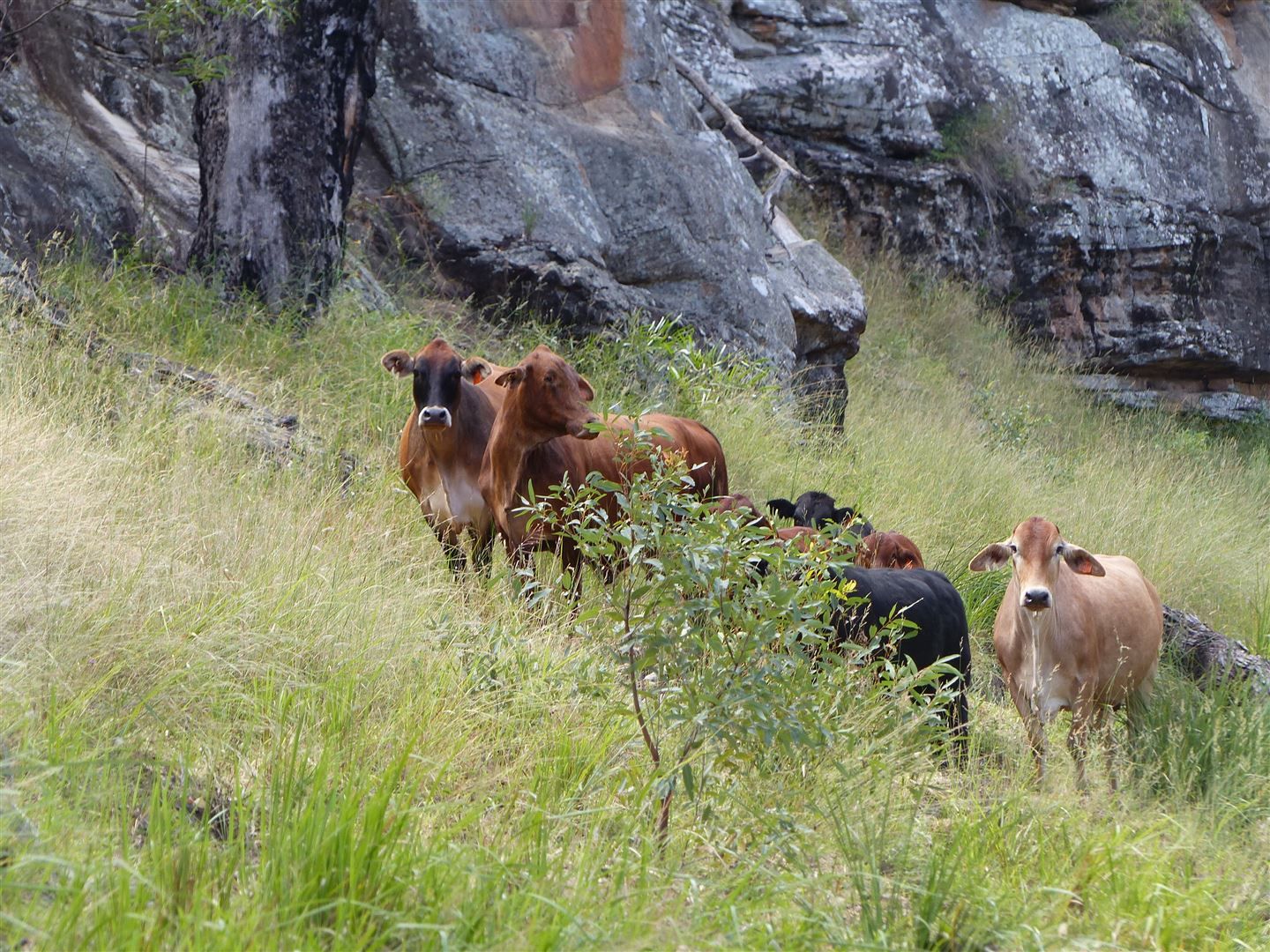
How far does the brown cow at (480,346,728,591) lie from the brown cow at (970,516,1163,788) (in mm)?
1558

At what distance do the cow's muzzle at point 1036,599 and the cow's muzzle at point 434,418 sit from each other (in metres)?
2.83

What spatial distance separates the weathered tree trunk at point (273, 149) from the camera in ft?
31.7

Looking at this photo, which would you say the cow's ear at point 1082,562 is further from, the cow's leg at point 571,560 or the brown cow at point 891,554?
the cow's leg at point 571,560

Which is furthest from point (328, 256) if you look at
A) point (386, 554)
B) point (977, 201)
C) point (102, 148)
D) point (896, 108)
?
point (977, 201)

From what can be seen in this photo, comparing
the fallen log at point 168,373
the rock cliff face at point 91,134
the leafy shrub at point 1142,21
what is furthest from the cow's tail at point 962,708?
the leafy shrub at point 1142,21

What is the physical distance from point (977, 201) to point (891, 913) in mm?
15641

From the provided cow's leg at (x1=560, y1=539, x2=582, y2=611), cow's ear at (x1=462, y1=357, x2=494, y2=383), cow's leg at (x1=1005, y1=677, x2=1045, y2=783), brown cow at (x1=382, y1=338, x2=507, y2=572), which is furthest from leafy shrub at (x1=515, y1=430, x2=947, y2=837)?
cow's ear at (x1=462, y1=357, x2=494, y2=383)

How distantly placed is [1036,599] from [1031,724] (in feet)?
2.26

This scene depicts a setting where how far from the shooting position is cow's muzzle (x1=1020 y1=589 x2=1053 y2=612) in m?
6.05

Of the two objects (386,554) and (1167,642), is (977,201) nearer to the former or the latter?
(1167,642)

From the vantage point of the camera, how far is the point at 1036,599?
6.05 m

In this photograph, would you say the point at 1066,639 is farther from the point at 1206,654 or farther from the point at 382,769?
the point at 382,769

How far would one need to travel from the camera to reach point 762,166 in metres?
15.9

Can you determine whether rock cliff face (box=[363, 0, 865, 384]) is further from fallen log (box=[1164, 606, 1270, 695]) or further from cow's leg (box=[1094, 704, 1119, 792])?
cow's leg (box=[1094, 704, 1119, 792])
